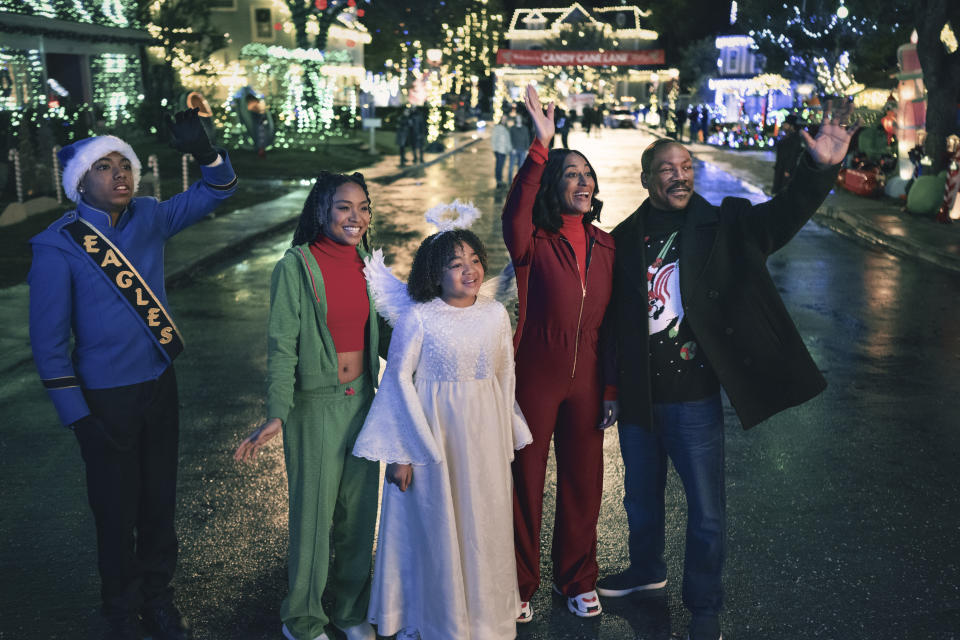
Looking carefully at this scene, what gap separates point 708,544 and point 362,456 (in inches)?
52.7

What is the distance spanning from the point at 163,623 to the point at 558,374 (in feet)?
5.84

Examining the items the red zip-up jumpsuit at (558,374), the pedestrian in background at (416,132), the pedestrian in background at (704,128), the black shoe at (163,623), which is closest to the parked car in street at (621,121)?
the pedestrian in background at (704,128)

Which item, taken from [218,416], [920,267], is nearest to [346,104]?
[920,267]

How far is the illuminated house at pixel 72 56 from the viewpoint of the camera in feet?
66.6

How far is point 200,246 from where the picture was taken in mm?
13078

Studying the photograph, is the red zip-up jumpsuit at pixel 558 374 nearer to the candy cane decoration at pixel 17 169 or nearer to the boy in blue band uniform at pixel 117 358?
the boy in blue band uniform at pixel 117 358

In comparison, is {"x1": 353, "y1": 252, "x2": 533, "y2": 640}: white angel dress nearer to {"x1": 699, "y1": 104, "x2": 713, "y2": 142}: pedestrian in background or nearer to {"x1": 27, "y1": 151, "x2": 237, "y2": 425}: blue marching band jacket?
{"x1": 27, "y1": 151, "x2": 237, "y2": 425}: blue marching band jacket

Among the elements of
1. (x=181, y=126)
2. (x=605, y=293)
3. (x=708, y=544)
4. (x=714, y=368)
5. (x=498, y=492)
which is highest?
(x=181, y=126)

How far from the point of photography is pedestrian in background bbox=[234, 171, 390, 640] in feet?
10.9

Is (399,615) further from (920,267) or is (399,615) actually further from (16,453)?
(920,267)

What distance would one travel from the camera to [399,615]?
342cm

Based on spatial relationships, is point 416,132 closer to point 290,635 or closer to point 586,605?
point 586,605

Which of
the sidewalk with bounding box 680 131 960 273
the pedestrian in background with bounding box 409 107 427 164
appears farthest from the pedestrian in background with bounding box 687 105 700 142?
the sidewalk with bounding box 680 131 960 273

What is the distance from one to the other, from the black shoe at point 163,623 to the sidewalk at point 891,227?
439 inches
